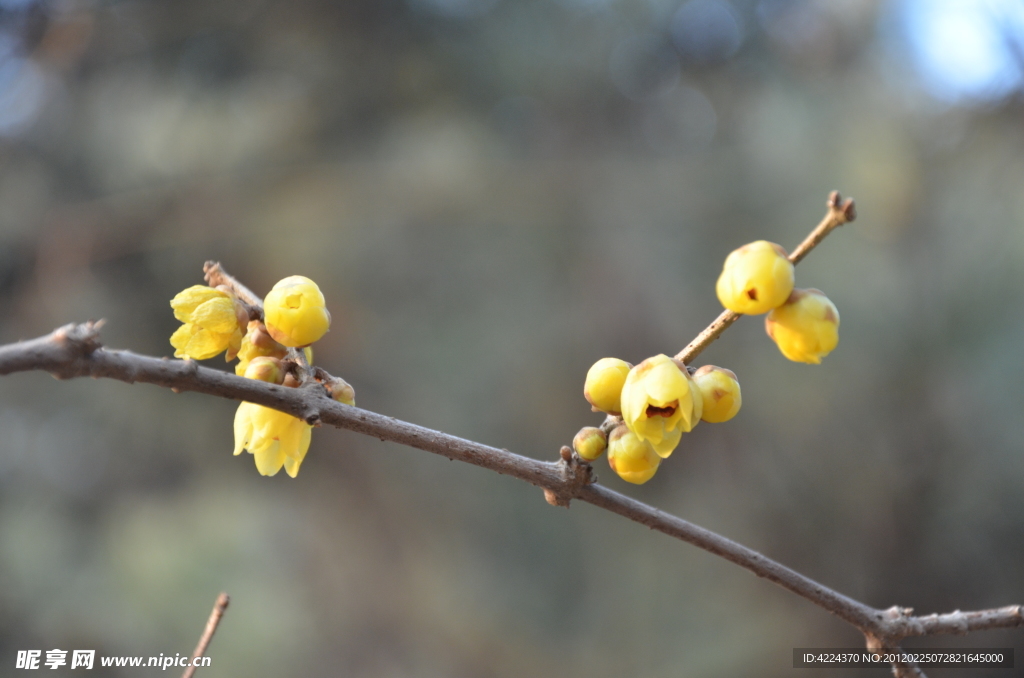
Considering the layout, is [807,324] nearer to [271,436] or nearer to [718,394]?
[718,394]

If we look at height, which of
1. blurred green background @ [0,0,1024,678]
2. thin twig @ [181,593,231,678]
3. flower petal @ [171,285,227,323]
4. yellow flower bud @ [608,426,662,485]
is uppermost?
blurred green background @ [0,0,1024,678]

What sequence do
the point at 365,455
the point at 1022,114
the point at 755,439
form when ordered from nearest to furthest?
1. the point at 1022,114
2. the point at 755,439
3. the point at 365,455

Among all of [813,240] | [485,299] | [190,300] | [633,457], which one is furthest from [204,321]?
[485,299]

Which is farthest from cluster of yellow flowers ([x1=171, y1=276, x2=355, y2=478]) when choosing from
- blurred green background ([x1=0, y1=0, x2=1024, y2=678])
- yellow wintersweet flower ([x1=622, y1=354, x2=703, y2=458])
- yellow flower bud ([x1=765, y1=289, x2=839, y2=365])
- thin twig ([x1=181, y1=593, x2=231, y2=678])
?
blurred green background ([x1=0, y1=0, x2=1024, y2=678])

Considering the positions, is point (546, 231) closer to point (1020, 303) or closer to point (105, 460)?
point (1020, 303)

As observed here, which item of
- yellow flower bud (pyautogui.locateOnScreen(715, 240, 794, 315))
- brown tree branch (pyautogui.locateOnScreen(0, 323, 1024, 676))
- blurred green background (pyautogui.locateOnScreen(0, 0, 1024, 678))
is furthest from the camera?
blurred green background (pyautogui.locateOnScreen(0, 0, 1024, 678))

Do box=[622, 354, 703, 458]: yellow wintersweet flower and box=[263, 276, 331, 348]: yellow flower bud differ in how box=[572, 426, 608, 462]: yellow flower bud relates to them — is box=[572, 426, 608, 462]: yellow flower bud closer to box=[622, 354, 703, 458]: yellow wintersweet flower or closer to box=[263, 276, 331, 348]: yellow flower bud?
box=[622, 354, 703, 458]: yellow wintersweet flower

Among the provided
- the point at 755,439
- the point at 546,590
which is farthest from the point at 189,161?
the point at 755,439
